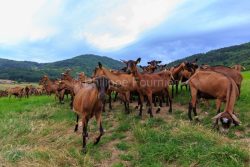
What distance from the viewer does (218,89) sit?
485 inches

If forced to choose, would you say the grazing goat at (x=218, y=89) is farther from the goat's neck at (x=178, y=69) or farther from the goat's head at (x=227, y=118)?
the goat's neck at (x=178, y=69)

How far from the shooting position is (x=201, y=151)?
9.52 meters

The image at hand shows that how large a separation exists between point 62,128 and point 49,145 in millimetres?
2158

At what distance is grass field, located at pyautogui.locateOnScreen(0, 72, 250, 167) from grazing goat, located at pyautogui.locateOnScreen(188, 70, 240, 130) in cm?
68

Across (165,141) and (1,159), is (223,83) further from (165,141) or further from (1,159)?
(1,159)

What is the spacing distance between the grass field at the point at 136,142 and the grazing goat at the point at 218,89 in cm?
68

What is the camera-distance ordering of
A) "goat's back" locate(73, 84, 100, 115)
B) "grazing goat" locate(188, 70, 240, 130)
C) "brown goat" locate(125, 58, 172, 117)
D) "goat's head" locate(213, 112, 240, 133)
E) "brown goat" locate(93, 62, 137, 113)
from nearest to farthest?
"goat's head" locate(213, 112, 240, 133) → "grazing goat" locate(188, 70, 240, 130) → "goat's back" locate(73, 84, 100, 115) → "brown goat" locate(125, 58, 172, 117) → "brown goat" locate(93, 62, 137, 113)

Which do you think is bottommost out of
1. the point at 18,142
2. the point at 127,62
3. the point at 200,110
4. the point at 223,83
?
the point at 18,142

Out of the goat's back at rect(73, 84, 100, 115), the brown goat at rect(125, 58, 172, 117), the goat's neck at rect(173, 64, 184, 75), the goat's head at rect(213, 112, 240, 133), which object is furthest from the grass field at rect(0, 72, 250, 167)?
the goat's neck at rect(173, 64, 184, 75)

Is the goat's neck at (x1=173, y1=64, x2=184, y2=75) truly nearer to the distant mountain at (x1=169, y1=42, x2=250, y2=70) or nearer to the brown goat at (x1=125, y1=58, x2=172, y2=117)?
the brown goat at (x1=125, y1=58, x2=172, y2=117)

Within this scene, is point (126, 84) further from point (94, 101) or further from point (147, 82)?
point (94, 101)

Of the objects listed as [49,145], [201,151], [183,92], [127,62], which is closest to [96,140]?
[49,145]

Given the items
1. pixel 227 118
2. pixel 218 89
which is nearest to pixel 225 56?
pixel 218 89

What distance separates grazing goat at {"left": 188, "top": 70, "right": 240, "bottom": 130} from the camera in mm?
10711
